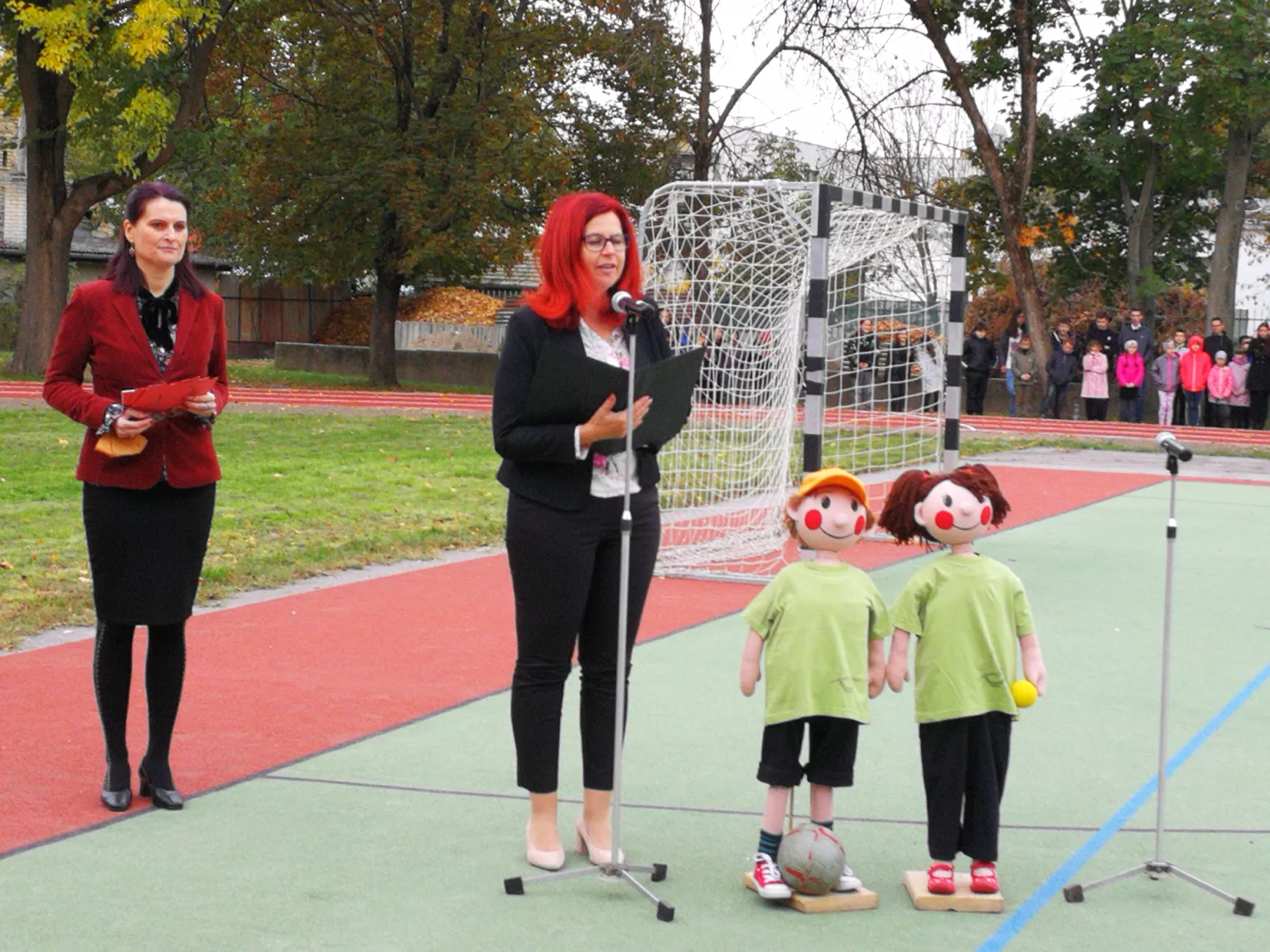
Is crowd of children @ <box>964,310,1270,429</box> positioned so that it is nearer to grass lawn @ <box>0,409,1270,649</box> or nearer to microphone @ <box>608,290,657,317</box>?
grass lawn @ <box>0,409,1270,649</box>

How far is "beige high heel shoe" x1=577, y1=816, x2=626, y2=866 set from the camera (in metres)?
4.60

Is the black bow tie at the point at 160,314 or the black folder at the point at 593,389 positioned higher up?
the black bow tie at the point at 160,314

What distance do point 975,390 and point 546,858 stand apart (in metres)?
24.9

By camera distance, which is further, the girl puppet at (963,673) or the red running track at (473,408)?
the red running track at (473,408)

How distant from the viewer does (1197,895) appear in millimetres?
4484

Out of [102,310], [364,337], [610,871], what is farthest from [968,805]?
[364,337]

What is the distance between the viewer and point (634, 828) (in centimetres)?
507

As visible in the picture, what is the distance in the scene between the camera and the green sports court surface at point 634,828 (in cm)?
415

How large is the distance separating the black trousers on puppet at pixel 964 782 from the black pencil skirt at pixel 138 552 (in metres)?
2.37

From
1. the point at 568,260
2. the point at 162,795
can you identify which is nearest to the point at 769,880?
the point at 568,260

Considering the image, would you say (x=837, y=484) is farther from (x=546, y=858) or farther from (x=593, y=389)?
(x=546, y=858)

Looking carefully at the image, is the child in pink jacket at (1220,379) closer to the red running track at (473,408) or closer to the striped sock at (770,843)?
the red running track at (473,408)

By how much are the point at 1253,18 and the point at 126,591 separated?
91.8ft

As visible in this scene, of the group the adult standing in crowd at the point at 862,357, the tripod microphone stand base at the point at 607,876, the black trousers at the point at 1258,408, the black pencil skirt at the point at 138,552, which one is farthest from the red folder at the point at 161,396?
the black trousers at the point at 1258,408
